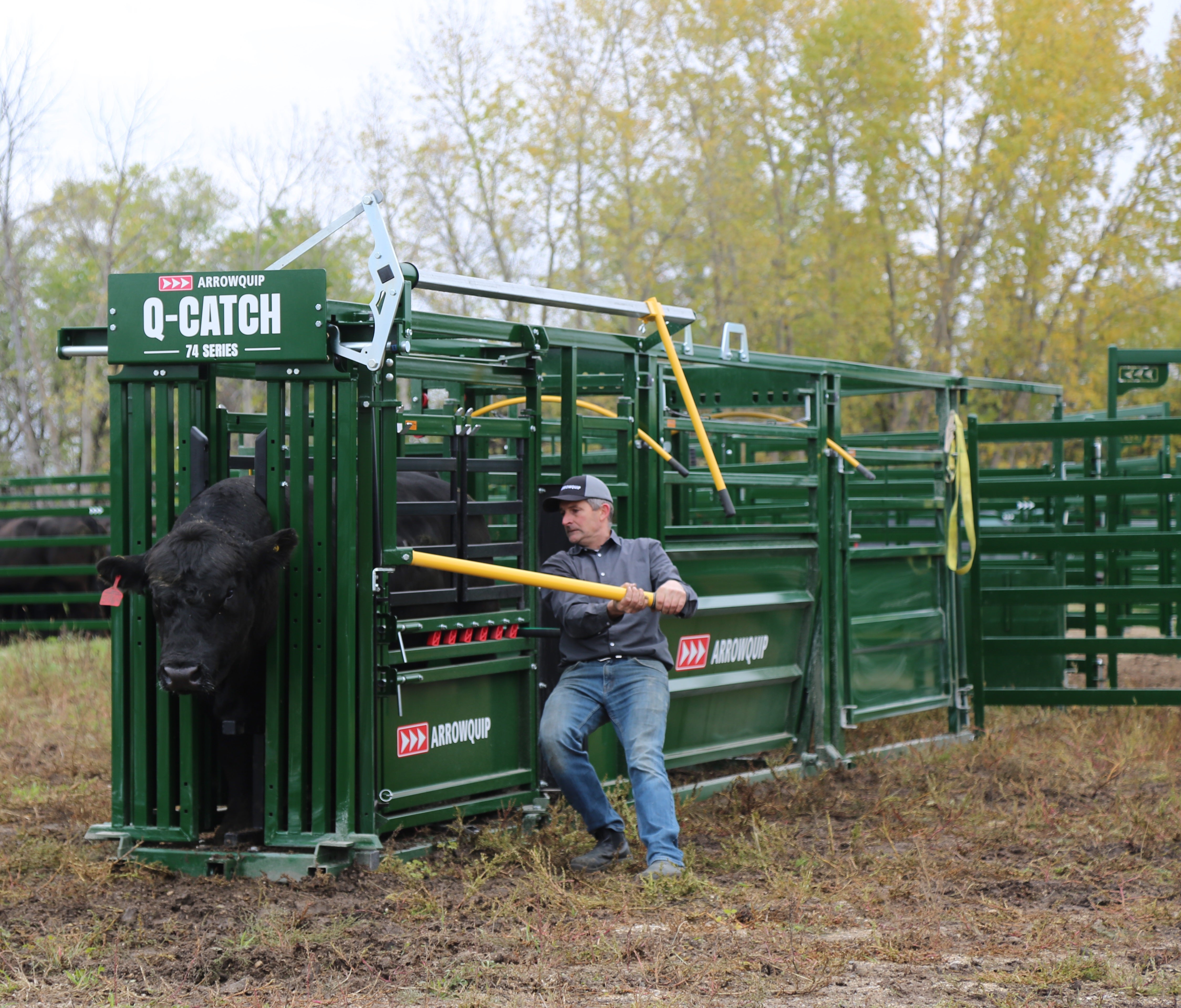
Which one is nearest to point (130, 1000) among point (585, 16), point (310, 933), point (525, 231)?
point (310, 933)

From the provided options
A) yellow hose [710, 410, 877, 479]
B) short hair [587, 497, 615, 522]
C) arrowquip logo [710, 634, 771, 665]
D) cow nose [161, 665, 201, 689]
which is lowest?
arrowquip logo [710, 634, 771, 665]

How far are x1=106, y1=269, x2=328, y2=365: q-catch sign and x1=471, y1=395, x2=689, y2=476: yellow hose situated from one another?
1.24 meters

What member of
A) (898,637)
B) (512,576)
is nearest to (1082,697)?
(898,637)

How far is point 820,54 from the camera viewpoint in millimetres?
28484

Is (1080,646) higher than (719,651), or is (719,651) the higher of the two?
(719,651)

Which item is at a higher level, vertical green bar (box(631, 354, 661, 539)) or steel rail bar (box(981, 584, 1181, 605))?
vertical green bar (box(631, 354, 661, 539))

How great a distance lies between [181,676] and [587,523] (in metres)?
1.92

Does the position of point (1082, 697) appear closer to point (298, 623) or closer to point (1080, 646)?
point (1080, 646)

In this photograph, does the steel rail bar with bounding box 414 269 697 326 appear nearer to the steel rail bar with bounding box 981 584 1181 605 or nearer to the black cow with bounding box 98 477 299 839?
the black cow with bounding box 98 477 299 839

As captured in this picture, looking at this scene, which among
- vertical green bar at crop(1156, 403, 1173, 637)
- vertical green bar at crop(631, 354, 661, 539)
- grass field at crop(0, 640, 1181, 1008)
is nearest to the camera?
grass field at crop(0, 640, 1181, 1008)

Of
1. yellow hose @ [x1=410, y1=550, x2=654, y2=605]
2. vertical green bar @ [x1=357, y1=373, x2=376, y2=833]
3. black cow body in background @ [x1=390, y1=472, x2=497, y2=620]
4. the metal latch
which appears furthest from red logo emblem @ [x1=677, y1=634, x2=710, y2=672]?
vertical green bar @ [x1=357, y1=373, x2=376, y2=833]

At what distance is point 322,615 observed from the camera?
5996 millimetres

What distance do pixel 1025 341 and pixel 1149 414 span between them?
15294 millimetres

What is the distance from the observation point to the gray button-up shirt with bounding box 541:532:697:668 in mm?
6258
